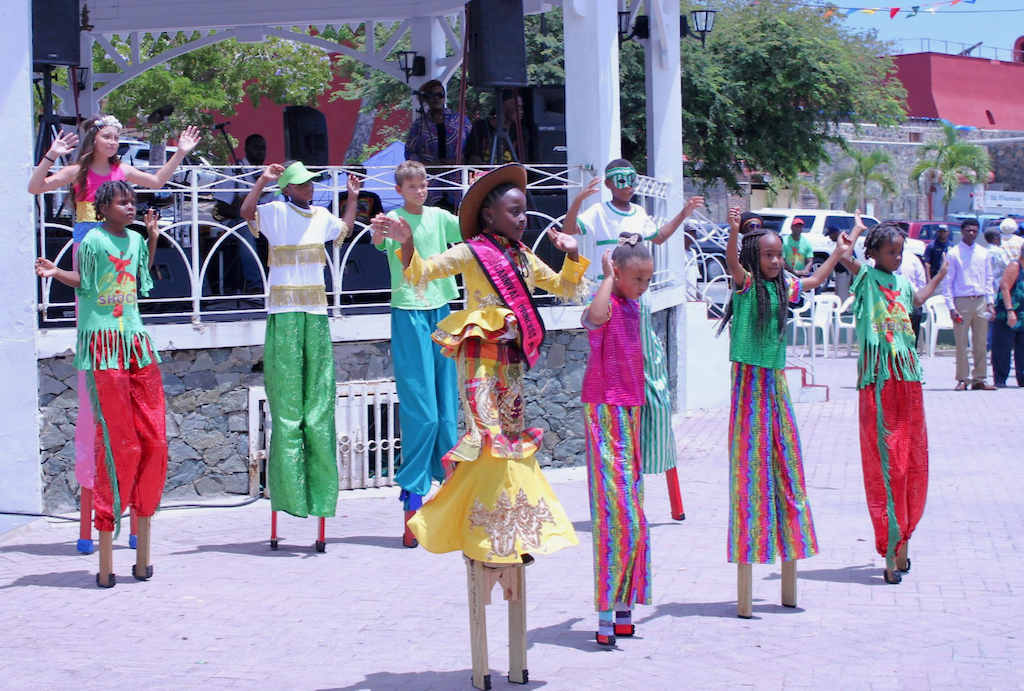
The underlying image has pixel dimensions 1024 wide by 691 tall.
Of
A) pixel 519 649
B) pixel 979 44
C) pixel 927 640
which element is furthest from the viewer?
pixel 979 44

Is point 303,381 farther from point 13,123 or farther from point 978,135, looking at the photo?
point 978,135

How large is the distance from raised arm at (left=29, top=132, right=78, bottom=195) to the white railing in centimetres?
137

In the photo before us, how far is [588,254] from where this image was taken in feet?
28.9

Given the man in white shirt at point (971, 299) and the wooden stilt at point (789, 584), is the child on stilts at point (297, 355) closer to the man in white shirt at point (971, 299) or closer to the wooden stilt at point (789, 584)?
the wooden stilt at point (789, 584)

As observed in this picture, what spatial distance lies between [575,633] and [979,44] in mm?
43961

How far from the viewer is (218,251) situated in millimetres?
8961

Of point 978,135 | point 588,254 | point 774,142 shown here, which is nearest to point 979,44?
point 978,135

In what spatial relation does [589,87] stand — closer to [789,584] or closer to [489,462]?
[789,584]

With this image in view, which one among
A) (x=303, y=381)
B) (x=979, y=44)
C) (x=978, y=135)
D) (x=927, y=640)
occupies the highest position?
(x=979, y=44)

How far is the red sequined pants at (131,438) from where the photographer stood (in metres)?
5.75

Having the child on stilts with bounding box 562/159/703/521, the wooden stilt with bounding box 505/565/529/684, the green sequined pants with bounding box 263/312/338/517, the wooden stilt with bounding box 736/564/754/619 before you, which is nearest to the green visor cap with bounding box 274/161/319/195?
the green sequined pants with bounding box 263/312/338/517

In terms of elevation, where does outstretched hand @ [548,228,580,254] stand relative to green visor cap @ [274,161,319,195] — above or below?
below

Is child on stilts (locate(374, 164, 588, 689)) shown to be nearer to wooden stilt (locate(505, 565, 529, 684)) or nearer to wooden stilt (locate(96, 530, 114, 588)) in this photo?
wooden stilt (locate(505, 565, 529, 684))

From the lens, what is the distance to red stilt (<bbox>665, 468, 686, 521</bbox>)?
22.8ft
